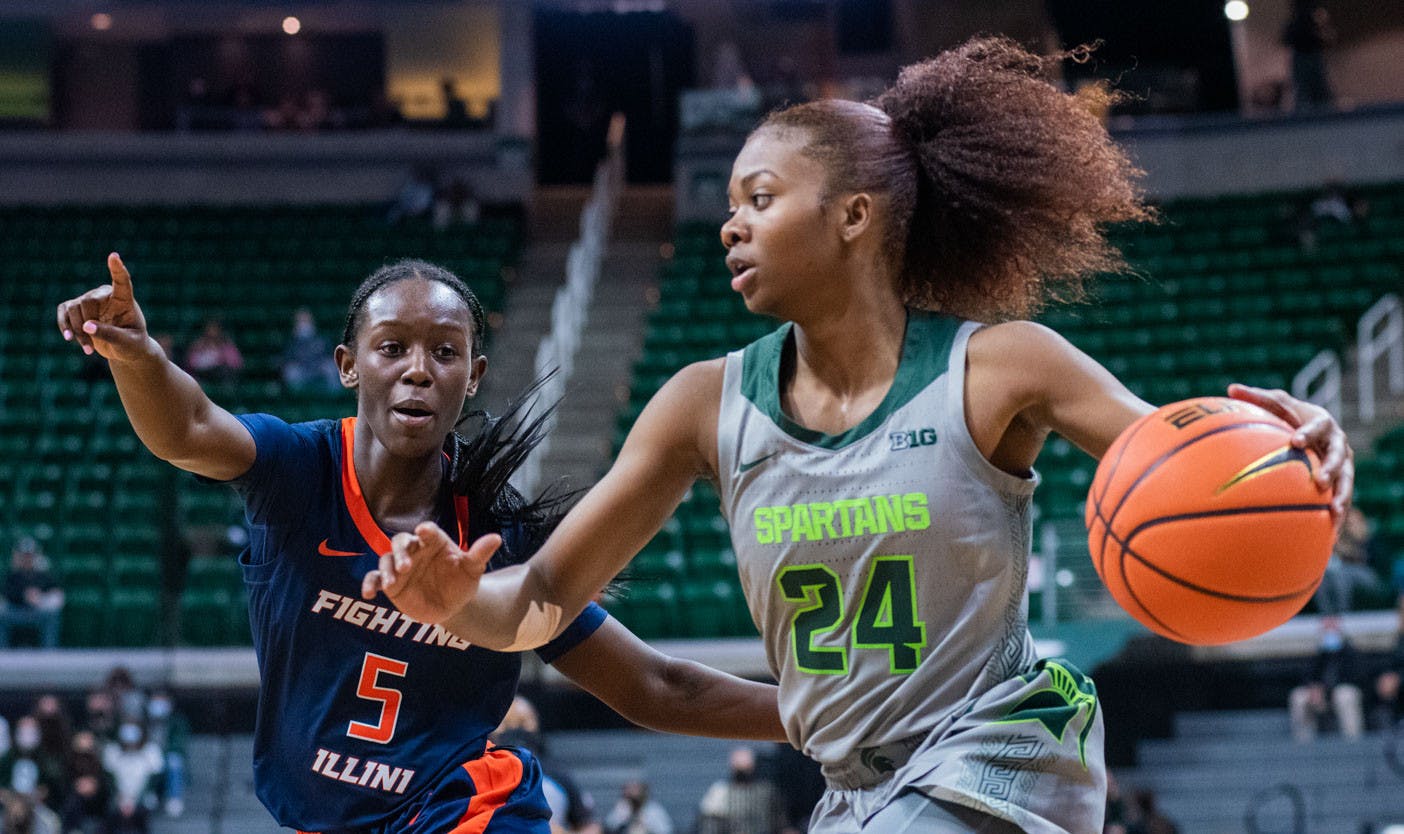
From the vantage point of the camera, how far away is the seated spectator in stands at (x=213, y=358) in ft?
42.5

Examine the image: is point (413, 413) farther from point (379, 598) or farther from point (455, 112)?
point (455, 112)

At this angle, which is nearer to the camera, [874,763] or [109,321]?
[874,763]

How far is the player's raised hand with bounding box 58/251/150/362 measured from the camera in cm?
285

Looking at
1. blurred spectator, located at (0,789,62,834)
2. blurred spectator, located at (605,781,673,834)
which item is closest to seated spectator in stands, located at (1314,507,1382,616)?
blurred spectator, located at (605,781,673,834)

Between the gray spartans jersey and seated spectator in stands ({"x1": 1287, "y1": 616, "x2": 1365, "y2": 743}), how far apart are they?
7.82m

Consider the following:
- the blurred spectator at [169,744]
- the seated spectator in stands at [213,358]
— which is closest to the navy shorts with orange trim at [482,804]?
the blurred spectator at [169,744]

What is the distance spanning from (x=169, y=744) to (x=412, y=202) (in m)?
9.79

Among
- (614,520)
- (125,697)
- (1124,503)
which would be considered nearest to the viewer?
(1124,503)

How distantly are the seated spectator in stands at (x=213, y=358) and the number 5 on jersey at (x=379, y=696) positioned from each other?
10.2 metres

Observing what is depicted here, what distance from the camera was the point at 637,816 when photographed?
8.80 metres

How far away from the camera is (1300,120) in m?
17.2

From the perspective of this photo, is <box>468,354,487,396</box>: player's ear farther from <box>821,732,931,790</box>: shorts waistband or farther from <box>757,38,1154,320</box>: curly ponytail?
<box>821,732,931,790</box>: shorts waistband

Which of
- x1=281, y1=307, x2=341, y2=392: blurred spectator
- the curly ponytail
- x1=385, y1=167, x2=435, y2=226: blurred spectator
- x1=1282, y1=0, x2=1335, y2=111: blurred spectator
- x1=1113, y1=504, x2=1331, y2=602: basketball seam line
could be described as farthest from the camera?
x1=385, y1=167, x2=435, y2=226: blurred spectator

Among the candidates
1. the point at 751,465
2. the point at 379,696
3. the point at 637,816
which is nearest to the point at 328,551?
the point at 379,696
